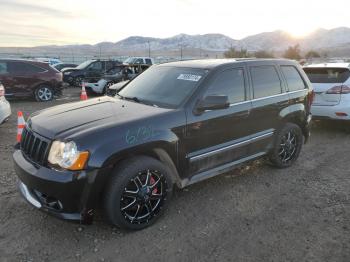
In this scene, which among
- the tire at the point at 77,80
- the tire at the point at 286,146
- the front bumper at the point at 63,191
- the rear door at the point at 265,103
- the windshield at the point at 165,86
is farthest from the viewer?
the tire at the point at 77,80

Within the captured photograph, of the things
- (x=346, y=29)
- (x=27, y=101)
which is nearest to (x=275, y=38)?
(x=346, y=29)

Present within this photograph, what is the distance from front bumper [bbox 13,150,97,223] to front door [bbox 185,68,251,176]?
3.98 feet

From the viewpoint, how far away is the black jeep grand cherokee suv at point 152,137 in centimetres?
300

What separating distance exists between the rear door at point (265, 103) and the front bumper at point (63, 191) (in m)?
2.38

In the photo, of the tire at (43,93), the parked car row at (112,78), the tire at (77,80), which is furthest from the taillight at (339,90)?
the tire at (77,80)

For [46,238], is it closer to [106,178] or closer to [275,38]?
[106,178]

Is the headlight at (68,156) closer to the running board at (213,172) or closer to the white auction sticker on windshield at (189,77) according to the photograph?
the running board at (213,172)

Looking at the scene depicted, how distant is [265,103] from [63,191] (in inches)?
116

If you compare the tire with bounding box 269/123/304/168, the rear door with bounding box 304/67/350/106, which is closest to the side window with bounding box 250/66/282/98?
the tire with bounding box 269/123/304/168

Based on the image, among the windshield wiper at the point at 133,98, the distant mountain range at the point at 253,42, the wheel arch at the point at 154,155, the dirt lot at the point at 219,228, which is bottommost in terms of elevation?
the dirt lot at the point at 219,228

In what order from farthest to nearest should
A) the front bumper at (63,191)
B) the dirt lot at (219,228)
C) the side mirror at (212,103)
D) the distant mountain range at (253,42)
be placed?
the distant mountain range at (253,42) → the side mirror at (212,103) → the dirt lot at (219,228) → the front bumper at (63,191)

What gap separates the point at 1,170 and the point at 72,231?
7.49 feet

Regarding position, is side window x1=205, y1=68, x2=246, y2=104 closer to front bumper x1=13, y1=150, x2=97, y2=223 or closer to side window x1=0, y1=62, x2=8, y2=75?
front bumper x1=13, y1=150, x2=97, y2=223

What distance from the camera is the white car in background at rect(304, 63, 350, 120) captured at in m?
6.87
